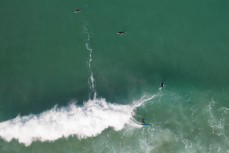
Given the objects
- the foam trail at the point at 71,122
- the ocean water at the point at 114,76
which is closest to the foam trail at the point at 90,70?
the ocean water at the point at 114,76

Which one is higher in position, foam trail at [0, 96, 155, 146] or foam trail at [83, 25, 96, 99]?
foam trail at [83, 25, 96, 99]

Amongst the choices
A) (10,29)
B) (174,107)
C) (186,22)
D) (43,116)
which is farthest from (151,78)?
(10,29)

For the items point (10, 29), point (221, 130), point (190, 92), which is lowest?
point (221, 130)

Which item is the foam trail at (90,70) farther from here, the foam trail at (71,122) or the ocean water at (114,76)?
the foam trail at (71,122)

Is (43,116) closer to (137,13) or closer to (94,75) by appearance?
(94,75)

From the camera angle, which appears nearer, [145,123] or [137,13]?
[145,123]

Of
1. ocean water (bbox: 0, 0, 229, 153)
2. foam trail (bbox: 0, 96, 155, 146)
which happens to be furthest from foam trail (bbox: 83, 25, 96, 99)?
foam trail (bbox: 0, 96, 155, 146)

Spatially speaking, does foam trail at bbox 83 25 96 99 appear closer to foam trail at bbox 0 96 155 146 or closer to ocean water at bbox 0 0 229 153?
ocean water at bbox 0 0 229 153
